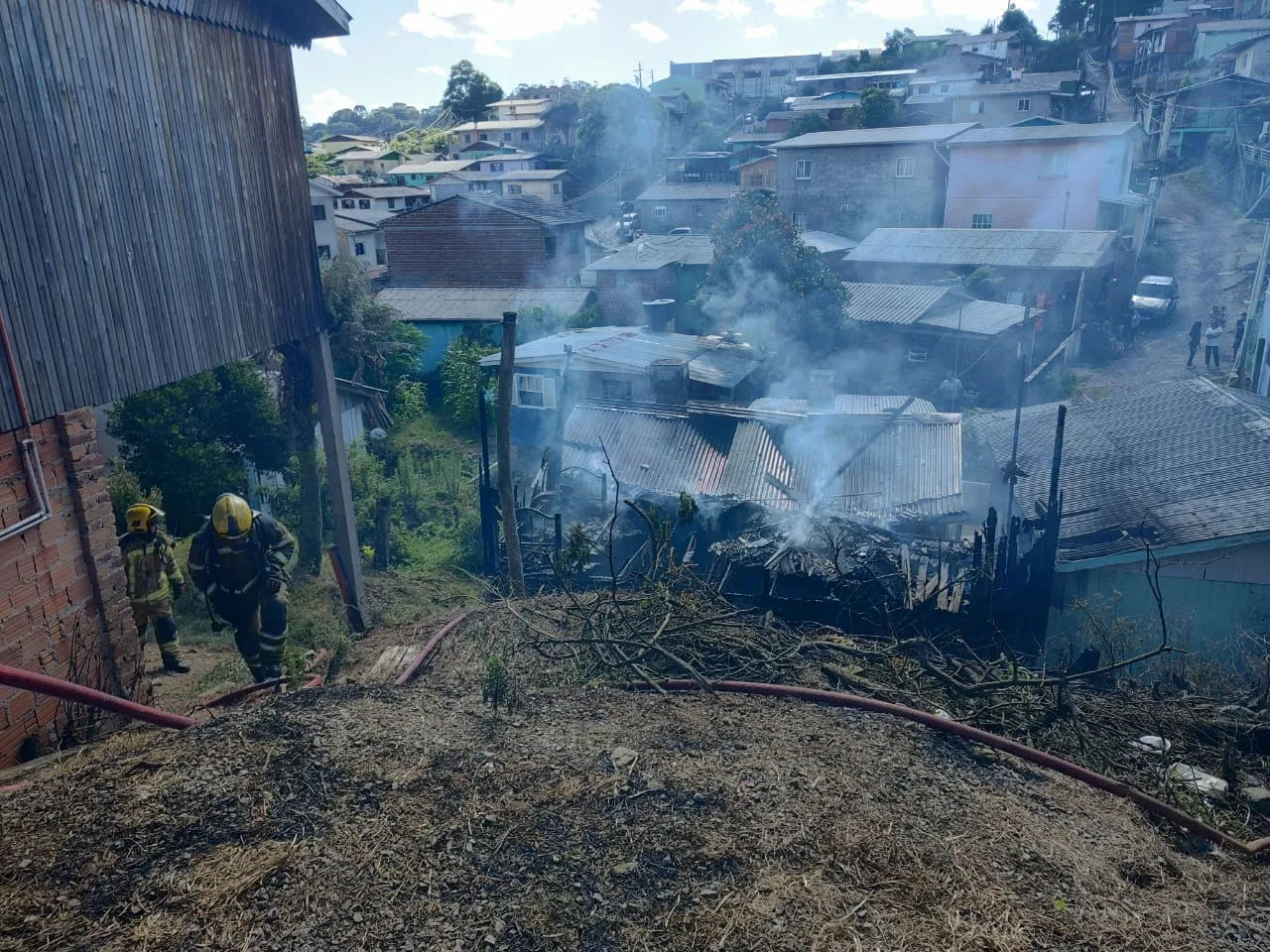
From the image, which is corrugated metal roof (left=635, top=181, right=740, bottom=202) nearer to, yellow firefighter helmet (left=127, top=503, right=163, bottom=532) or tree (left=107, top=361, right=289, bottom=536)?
tree (left=107, top=361, right=289, bottom=536)

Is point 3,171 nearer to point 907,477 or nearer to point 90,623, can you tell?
point 90,623

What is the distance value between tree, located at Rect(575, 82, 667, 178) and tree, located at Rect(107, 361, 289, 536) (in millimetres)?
38161

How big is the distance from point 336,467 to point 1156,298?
26.6 meters

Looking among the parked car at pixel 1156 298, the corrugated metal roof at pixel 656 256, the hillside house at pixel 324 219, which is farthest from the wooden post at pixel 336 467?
the hillside house at pixel 324 219

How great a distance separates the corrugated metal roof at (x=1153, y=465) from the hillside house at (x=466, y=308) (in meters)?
15.2

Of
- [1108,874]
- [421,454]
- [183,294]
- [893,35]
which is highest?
[893,35]

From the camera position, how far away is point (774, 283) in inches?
883

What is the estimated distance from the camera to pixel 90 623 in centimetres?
574

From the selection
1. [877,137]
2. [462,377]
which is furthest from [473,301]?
[877,137]

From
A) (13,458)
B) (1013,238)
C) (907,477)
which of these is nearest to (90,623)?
(13,458)

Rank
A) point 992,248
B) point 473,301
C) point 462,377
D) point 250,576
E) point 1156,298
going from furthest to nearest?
point 473,301 → point 1156,298 → point 992,248 → point 462,377 → point 250,576

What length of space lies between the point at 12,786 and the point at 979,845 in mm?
4904

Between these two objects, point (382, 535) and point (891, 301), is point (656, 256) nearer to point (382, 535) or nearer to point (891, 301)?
point (891, 301)

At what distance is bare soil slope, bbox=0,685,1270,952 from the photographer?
11.0 feet
